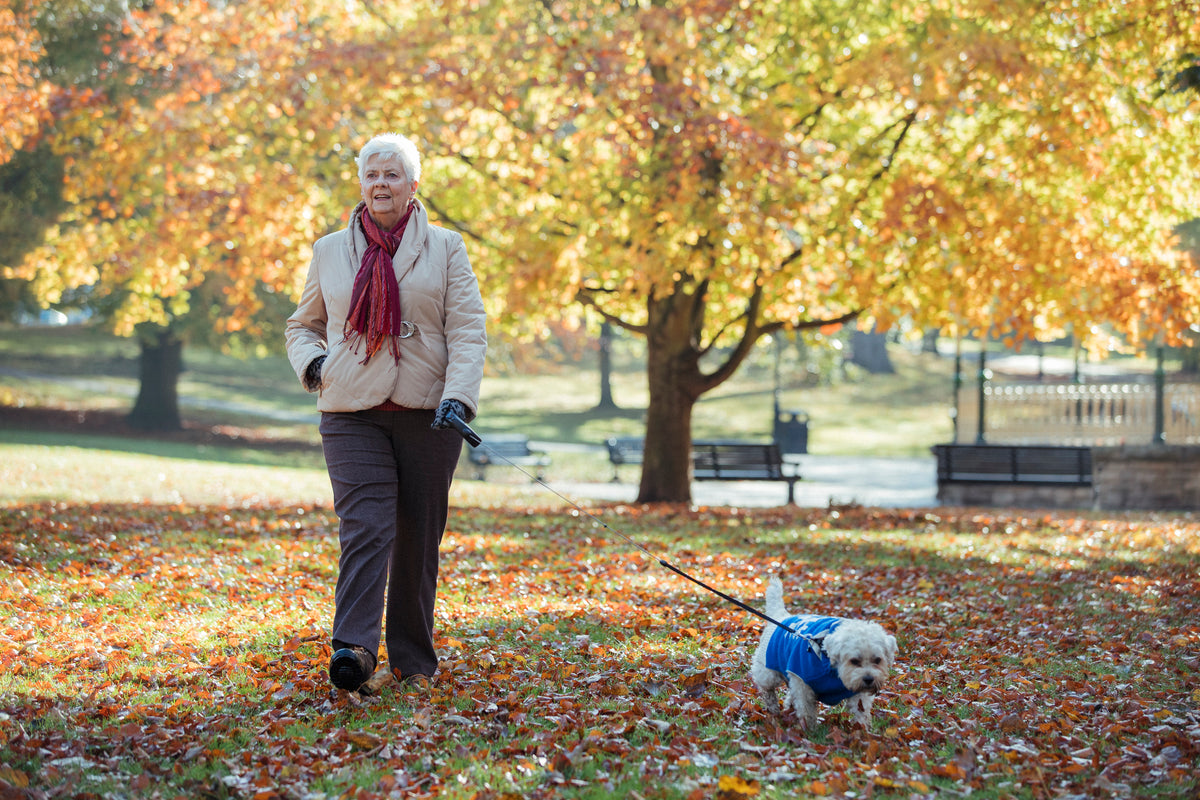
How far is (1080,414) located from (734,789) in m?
15.5

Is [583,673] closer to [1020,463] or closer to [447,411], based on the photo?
[447,411]

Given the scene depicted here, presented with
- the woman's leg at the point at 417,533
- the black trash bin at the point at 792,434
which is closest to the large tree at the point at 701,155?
the woman's leg at the point at 417,533

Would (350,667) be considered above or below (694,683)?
above

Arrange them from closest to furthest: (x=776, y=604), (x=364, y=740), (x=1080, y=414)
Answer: (x=364, y=740) → (x=776, y=604) → (x=1080, y=414)

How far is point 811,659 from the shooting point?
422 centimetres

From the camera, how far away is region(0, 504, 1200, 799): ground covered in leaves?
381cm

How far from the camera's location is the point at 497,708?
4641mm

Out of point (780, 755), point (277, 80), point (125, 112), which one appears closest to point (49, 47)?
point (125, 112)

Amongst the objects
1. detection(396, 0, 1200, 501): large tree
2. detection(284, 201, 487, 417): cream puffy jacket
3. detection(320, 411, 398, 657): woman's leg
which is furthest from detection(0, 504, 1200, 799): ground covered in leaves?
detection(396, 0, 1200, 501): large tree

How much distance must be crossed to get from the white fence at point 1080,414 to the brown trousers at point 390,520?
14752 mm

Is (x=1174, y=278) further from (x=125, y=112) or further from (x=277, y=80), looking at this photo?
(x=125, y=112)

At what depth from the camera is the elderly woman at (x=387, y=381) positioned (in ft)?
14.6

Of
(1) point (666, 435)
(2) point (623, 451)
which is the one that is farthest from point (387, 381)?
(2) point (623, 451)

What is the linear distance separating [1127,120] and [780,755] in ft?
34.3
